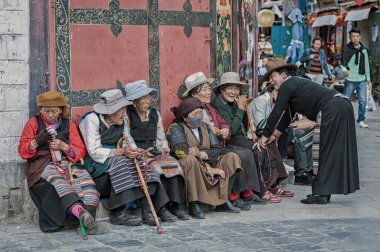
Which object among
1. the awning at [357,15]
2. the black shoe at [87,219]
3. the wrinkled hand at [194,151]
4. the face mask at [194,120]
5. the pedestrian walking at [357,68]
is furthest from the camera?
the awning at [357,15]

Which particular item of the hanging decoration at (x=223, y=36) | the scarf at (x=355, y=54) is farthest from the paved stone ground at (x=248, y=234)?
the scarf at (x=355, y=54)

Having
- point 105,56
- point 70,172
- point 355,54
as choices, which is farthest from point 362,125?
point 70,172

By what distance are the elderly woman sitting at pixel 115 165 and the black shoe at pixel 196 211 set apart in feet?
1.04

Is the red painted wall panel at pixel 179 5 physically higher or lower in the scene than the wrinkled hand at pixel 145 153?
higher

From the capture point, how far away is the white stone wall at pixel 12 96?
7473 millimetres

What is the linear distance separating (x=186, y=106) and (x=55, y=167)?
157 cm

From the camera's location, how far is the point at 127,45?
8320 mm

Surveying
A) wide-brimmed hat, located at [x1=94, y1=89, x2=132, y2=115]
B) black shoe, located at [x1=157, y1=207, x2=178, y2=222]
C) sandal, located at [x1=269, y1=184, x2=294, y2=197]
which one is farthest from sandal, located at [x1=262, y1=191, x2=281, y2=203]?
wide-brimmed hat, located at [x1=94, y1=89, x2=132, y2=115]

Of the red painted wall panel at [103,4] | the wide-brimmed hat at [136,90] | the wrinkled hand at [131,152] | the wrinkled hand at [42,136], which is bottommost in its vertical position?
the wrinkled hand at [131,152]

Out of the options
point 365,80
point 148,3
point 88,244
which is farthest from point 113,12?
point 365,80

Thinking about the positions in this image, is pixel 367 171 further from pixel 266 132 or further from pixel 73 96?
pixel 73 96

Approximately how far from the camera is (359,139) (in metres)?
13.9

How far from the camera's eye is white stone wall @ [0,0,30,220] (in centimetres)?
747

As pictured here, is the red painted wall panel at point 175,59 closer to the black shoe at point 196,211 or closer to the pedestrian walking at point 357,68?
the black shoe at point 196,211
